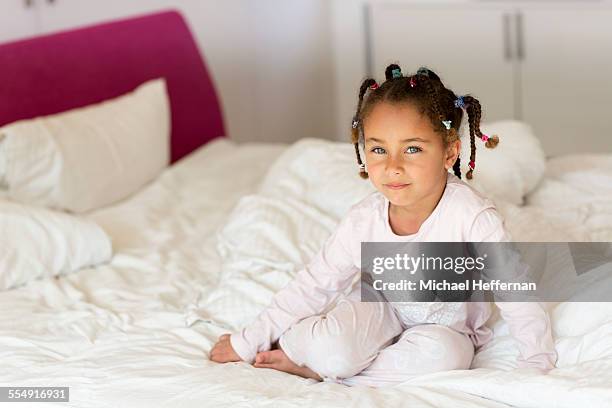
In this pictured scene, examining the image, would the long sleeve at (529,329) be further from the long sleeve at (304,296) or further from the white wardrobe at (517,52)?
the white wardrobe at (517,52)

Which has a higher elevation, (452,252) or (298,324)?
(452,252)

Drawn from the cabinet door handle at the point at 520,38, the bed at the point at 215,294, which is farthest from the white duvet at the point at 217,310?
Result: the cabinet door handle at the point at 520,38

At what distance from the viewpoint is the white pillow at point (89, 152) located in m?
2.21

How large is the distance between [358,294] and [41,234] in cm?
74

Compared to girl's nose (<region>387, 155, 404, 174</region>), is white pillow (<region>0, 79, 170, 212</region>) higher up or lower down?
lower down

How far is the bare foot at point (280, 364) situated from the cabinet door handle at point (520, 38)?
7.65 feet

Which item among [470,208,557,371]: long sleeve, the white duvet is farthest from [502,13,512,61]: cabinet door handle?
[470,208,557,371]: long sleeve

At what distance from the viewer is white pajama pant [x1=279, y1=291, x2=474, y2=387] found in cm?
149

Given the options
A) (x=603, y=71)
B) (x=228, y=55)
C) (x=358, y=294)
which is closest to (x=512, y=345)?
(x=358, y=294)

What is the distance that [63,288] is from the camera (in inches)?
77.1

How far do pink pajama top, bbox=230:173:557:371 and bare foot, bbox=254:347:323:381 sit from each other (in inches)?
1.2

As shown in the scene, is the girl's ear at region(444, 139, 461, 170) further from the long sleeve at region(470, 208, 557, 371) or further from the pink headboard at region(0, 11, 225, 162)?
the pink headboard at region(0, 11, 225, 162)

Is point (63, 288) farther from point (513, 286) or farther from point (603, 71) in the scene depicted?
point (603, 71)

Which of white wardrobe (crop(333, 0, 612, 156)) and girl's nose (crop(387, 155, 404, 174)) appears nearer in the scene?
girl's nose (crop(387, 155, 404, 174))
